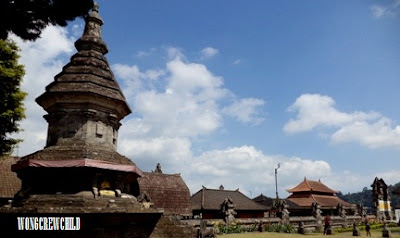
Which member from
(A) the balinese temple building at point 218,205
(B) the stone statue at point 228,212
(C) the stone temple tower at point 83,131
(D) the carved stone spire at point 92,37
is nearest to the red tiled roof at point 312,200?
(A) the balinese temple building at point 218,205

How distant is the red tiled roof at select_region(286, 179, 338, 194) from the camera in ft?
166

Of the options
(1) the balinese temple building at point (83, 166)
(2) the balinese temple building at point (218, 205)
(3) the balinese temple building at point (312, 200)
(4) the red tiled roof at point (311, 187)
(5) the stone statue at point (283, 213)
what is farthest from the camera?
(4) the red tiled roof at point (311, 187)

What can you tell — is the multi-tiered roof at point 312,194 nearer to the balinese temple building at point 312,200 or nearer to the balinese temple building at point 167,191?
the balinese temple building at point 312,200

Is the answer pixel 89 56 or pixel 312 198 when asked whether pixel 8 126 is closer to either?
pixel 89 56

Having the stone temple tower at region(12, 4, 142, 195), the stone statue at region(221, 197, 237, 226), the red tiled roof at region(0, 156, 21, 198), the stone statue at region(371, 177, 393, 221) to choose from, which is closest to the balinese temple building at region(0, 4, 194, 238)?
the stone temple tower at region(12, 4, 142, 195)

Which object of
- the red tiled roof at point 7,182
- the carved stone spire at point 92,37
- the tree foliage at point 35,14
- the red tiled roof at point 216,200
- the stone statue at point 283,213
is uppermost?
the carved stone spire at point 92,37

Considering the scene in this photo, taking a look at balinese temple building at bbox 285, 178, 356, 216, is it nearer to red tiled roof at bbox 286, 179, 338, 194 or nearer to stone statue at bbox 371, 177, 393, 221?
red tiled roof at bbox 286, 179, 338, 194

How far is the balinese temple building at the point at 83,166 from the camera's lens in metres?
10.5

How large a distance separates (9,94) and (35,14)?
11424 mm

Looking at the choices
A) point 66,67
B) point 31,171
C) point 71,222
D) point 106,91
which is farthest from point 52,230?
point 66,67

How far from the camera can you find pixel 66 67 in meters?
14.5

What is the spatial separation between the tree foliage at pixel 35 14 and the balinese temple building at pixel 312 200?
135 feet

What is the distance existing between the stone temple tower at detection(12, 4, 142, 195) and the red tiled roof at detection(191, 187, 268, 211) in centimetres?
2222

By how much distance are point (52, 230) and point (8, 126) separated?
10.6 meters
